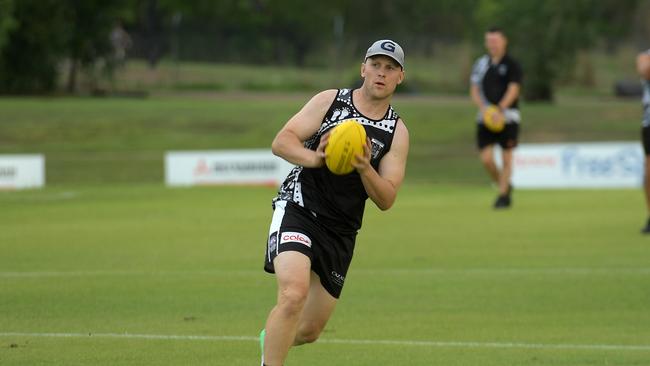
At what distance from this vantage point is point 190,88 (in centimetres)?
5500

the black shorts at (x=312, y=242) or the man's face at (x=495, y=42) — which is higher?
the man's face at (x=495, y=42)

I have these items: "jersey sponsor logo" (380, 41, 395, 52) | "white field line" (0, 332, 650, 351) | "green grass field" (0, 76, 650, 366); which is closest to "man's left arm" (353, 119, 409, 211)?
"jersey sponsor logo" (380, 41, 395, 52)

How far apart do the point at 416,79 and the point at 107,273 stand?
1729 inches

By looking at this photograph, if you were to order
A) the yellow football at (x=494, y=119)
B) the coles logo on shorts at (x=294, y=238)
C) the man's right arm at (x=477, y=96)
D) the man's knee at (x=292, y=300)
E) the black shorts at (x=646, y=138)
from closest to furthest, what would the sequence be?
the man's knee at (x=292, y=300)
the coles logo on shorts at (x=294, y=238)
the black shorts at (x=646, y=138)
the yellow football at (x=494, y=119)
the man's right arm at (x=477, y=96)

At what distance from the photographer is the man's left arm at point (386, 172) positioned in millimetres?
7441

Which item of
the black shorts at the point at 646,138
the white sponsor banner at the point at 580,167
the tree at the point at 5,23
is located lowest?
the white sponsor banner at the point at 580,167

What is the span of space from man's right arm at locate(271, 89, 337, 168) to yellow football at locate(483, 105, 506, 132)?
12.8 m

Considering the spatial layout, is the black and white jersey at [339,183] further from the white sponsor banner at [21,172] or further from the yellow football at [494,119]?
the white sponsor banner at [21,172]

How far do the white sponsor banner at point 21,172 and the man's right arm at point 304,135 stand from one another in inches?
841

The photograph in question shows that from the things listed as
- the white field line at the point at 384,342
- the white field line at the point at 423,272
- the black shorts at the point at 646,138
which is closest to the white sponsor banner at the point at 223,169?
the black shorts at the point at 646,138

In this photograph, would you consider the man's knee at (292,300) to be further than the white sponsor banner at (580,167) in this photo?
No

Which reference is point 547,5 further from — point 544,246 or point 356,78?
point 544,246

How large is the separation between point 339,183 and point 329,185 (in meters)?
0.06

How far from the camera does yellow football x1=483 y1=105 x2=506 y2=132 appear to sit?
20656 millimetres
